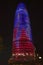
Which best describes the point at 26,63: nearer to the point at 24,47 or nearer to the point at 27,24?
the point at 24,47

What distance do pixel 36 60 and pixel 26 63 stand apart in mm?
157

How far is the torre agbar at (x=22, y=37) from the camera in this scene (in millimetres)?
2645

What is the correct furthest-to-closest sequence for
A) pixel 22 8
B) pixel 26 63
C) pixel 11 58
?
pixel 22 8 < pixel 11 58 < pixel 26 63

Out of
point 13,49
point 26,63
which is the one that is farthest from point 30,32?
point 26,63

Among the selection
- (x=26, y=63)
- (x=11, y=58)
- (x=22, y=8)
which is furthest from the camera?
(x=22, y=8)

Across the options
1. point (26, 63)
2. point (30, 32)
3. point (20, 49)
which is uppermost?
point (30, 32)

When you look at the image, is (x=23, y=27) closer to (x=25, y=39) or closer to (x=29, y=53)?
(x=25, y=39)

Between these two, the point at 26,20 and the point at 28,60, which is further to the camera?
the point at 26,20

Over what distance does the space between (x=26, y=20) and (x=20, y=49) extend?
1.18 feet

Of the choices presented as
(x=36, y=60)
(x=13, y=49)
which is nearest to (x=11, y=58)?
(x=13, y=49)

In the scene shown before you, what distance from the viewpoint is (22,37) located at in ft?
8.86

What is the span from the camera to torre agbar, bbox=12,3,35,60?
264 centimetres

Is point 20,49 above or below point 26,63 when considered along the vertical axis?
above

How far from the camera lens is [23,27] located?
2.73 m
